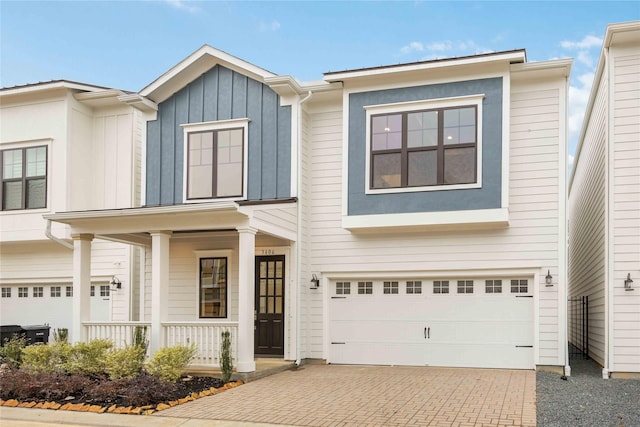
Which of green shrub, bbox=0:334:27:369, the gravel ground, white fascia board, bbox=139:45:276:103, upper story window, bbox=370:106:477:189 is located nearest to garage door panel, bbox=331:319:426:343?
the gravel ground

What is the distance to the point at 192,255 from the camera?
14844 mm

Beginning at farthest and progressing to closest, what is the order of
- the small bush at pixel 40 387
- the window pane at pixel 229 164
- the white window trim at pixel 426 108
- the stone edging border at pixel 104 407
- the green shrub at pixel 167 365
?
the window pane at pixel 229 164, the white window trim at pixel 426 108, the green shrub at pixel 167 365, the small bush at pixel 40 387, the stone edging border at pixel 104 407

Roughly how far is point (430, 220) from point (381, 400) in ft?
14.7

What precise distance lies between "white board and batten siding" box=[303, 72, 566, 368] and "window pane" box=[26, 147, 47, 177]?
663cm

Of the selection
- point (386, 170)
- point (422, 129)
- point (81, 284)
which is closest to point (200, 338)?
point (81, 284)

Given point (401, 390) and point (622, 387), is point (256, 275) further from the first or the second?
point (622, 387)

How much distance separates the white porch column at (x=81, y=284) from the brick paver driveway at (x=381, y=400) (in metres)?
3.95

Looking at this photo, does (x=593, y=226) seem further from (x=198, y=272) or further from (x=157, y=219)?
(x=157, y=219)

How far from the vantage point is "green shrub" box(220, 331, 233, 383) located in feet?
36.4

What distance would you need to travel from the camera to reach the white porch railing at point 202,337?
11758 mm

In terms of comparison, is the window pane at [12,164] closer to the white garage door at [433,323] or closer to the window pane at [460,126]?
the white garage door at [433,323]

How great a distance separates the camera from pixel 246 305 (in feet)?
37.9

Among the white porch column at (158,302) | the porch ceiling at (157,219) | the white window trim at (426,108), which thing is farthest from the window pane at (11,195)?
the white window trim at (426,108)

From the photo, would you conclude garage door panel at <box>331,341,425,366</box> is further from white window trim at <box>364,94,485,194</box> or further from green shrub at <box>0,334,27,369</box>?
green shrub at <box>0,334,27,369</box>
